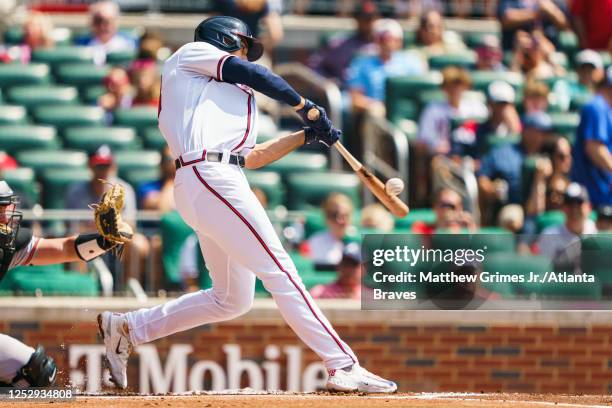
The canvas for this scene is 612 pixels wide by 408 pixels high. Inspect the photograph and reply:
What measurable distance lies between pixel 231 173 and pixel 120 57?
6.00 metres

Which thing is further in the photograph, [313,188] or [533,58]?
[533,58]

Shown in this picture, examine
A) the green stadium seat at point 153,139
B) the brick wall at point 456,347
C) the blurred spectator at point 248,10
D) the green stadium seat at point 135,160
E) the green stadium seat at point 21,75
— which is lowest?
the brick wall at point 456,347

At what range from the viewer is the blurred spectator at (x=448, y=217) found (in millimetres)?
9672

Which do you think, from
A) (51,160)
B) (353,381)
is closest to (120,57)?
(51,160)

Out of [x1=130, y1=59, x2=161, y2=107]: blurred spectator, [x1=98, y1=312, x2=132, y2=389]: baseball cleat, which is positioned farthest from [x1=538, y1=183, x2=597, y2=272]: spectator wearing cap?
[x1=130, y1=59, x2=161, y2=107]: blurred spectator

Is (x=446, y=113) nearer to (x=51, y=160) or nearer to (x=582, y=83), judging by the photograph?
(x=582, y=83)

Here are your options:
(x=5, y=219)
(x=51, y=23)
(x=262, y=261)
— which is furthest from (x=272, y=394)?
(x=51, y=23)

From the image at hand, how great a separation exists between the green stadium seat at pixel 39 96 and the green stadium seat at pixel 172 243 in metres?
2.70

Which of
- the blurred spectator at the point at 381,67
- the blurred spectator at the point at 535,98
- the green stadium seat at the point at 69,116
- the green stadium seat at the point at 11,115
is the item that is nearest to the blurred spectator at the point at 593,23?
the blurred spectator at the point at 535,98

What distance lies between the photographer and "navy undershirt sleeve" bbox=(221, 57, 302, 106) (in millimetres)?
6172

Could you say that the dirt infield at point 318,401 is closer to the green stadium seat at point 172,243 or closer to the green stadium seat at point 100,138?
the green stadium seat at point 172,243

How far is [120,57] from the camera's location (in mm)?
12055

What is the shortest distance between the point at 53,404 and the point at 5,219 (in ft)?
2.85

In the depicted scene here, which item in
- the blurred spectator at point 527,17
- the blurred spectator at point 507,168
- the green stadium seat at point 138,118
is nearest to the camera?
the blurred spectator at point 507,168
